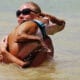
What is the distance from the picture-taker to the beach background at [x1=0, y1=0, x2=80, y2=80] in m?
5.27

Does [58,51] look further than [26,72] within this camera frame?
Yes

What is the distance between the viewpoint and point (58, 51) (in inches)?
262

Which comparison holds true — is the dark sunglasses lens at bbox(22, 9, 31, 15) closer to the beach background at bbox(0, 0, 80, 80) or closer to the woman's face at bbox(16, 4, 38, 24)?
the woman's face at bbox(16, 4, 38, 24)

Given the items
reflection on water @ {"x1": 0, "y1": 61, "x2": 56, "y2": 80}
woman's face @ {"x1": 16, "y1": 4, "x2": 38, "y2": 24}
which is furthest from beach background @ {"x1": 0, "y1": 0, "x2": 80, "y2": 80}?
woman's face @ {"x1": 16, "y1": 4, "x2": 38, "y2": 24}

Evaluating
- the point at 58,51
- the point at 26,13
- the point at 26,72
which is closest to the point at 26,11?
the point at 26,13

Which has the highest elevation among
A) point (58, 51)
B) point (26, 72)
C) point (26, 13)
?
point (26, 13)

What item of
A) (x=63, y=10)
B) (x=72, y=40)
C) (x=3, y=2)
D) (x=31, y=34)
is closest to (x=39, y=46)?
(x=31, y=34)

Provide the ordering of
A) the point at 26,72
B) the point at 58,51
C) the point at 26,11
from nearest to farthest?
the point at 26,72, the point at 26,11, the point at 58,51

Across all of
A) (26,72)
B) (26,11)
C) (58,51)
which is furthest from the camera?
(58,51)

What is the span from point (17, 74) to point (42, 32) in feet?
2.23

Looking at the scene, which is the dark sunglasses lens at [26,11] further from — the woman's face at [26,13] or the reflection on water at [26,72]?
the reflection on water at [26,72]

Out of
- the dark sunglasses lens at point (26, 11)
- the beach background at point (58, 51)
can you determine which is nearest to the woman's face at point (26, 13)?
the dark sunglasses lens at point (26, 11)

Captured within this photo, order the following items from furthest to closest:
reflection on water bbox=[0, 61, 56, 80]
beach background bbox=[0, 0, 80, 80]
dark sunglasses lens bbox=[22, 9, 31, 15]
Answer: dark sunglasses lens bbox=[22, 9, 31, 15]
beach background bbox=[0, 0, 80, 80]
reflection on water bbox=[0, 61, 56, 80]

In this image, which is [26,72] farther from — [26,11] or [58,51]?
[58,51]
